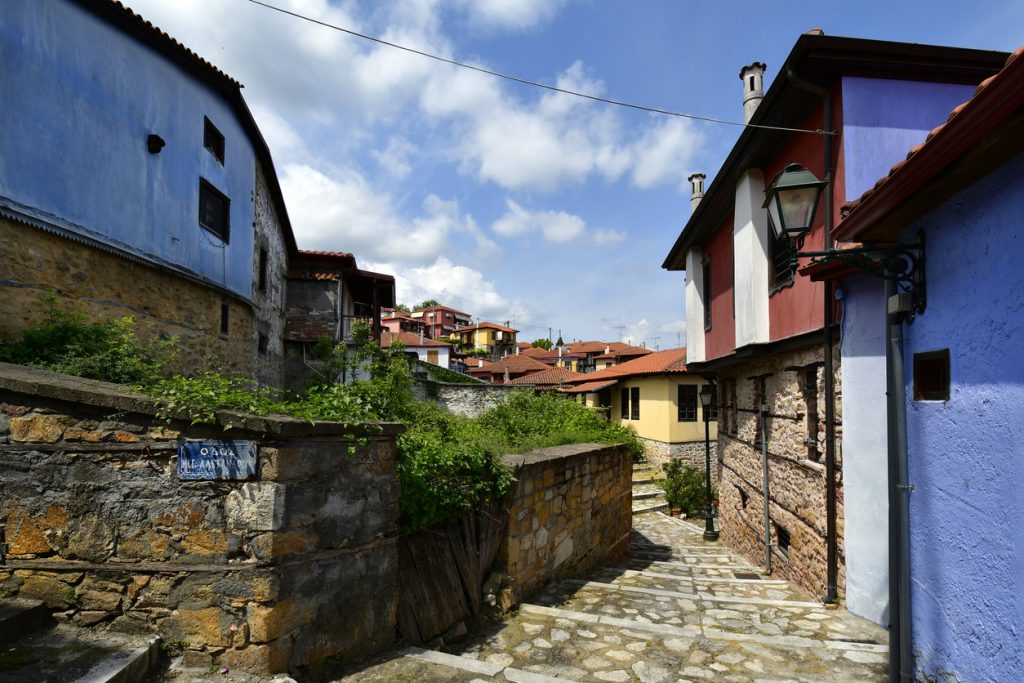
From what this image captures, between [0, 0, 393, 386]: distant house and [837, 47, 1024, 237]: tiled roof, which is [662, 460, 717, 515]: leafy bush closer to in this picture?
[0, 0, 393, 386]: distant house

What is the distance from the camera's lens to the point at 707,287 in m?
11.6

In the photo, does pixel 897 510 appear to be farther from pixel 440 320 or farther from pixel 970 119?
pixel 440 320

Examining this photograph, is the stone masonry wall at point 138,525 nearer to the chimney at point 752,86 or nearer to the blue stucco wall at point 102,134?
the blue stucco wall at point 102,134

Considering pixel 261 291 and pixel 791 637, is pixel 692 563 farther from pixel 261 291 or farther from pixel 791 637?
pixel 261 291

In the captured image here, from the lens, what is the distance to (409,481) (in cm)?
405

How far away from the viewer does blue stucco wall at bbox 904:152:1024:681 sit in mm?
2869

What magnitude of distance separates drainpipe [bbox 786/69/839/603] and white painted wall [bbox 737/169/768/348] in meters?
1.71

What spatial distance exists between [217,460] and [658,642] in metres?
3.95

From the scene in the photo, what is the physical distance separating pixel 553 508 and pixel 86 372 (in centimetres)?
519

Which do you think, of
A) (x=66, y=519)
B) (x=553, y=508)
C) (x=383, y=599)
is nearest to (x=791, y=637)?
(x=553, y=508)

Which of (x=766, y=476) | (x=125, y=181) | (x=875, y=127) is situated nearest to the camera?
(x=875, y=127)

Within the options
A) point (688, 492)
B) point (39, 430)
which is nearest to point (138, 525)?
point (39, 430)

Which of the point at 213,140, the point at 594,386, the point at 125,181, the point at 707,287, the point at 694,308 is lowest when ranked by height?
the point at 594,386

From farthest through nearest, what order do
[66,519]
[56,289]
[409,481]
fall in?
1. [56,289]
2. [409,481]
3. [66,519]
